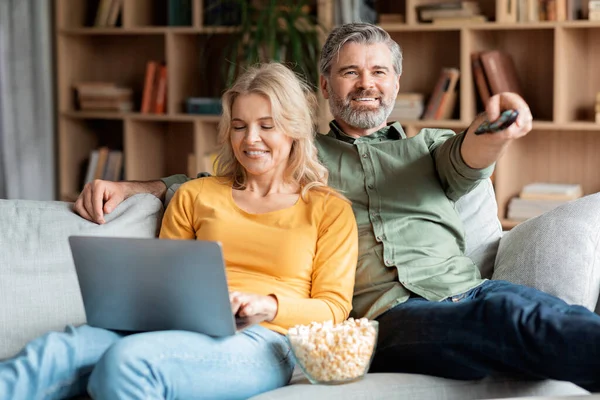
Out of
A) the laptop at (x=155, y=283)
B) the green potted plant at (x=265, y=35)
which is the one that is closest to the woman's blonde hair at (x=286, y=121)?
the laptop at (x=155, y=283)

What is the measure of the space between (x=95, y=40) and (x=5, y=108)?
60 cm

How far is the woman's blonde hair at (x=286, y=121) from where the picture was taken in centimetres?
200

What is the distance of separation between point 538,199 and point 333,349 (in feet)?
6.98

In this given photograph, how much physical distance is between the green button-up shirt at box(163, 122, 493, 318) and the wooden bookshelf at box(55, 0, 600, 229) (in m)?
1.48

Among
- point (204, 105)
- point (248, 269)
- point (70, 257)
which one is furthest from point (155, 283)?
point (204, 105)

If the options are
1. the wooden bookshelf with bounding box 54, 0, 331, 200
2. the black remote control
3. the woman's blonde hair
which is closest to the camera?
the black remote control

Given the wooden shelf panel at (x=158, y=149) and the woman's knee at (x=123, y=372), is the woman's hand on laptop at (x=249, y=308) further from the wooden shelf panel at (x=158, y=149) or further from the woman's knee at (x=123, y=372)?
the wooden shelf panel at (x=158, y=149)

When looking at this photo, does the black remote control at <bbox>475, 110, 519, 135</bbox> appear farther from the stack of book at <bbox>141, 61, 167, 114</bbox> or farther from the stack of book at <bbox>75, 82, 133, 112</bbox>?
the stack of book at <bbox>75, 82, 133, 112</bbox>

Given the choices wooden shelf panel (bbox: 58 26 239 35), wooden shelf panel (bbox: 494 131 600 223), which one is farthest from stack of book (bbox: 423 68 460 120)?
wooden shelf panel (bbox: 58 26 239 35)

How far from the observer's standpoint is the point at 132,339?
1.65 m

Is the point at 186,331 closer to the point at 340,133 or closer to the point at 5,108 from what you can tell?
the point at 340,133

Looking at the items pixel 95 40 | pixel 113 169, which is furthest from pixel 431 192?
pixel 95 40

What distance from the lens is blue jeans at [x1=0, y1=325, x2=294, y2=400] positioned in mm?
1612

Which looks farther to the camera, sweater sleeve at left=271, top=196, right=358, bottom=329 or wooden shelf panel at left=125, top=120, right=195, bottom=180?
wooden shelf panel at left=125, top=120, right=195, bottom=180
